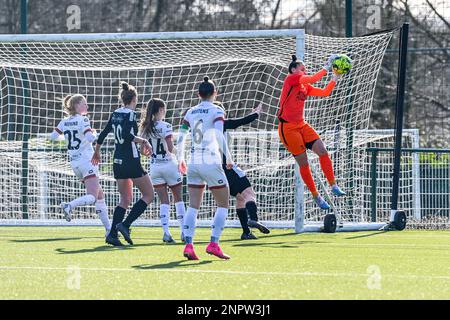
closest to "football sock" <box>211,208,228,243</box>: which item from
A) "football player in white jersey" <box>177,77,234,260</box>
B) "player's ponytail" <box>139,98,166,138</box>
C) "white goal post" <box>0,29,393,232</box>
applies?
"football player in white jersey" <box>177,77,234,260</box>

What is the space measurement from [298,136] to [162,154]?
2135mm

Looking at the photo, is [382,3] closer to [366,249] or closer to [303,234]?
[303,234]

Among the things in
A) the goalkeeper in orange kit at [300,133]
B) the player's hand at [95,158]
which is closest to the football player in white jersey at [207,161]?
the player's hand at [95,158]

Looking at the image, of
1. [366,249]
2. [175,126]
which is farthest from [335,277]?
[175,126]

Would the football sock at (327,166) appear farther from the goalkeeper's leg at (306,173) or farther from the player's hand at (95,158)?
the player's hand at (95,158)

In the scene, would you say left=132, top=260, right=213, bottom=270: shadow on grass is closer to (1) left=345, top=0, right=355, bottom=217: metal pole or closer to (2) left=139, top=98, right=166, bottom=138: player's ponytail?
(2) left=139, top=98, right=166, bottom=138: player's ponytail

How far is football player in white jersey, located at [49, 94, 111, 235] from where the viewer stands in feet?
46.7

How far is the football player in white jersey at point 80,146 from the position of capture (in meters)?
14.2

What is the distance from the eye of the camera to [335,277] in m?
9.52

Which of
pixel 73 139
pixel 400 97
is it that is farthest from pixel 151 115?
pixel 400 97

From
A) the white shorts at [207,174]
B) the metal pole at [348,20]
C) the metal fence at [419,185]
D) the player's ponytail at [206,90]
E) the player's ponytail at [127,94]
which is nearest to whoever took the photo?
the white shorts at [207,174]

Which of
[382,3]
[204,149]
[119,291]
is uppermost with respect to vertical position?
[382,3]

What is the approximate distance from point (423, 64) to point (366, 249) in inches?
592

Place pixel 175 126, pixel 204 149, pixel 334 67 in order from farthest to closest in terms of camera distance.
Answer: pixel 175 126 → pixel 334 67 → pixel 204 149
